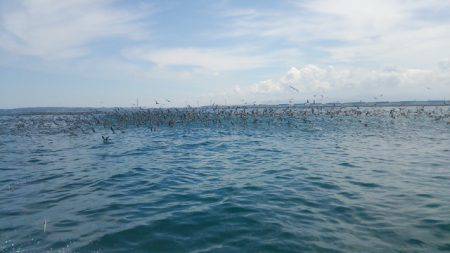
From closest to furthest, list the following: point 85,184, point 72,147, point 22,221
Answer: point 22,221, point 85,184, point 72,147

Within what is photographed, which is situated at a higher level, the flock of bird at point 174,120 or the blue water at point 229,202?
the flock of bird at point 174,120

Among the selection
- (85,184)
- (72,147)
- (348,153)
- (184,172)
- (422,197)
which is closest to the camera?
(422,197)

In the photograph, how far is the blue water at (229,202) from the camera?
10.5m

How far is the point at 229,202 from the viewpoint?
14328 mm

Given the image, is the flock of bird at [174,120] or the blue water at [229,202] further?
the flock of bird at [174,120]

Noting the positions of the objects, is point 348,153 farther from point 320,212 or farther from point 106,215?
point 106,215

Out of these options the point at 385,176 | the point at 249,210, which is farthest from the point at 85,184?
the point at 385,176

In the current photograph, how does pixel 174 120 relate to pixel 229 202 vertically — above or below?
above

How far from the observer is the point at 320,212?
1304 centimetres

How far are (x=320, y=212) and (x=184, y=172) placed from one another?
992 cm

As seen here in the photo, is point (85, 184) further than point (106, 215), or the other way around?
point (85, 184)

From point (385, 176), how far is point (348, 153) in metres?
8.58

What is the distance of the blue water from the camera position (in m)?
10.5

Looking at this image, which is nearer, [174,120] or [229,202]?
[229,202]
